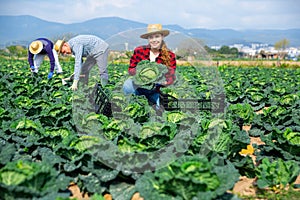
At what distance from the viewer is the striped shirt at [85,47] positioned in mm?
6215

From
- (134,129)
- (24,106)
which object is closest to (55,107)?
(24,106)

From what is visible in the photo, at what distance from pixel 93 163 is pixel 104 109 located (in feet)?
6.74

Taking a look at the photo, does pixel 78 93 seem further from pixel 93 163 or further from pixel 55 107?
pixel 93 163

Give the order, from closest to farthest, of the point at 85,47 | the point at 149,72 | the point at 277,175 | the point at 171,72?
the point at 277,175 → the point at 149,72 → the point at 171,72 → the point at 85,47

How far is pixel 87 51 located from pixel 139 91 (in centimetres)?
166

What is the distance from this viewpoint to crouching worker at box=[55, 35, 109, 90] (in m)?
6.28

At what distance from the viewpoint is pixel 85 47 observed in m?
6.55

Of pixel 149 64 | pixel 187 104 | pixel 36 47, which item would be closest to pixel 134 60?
pixel 149 64

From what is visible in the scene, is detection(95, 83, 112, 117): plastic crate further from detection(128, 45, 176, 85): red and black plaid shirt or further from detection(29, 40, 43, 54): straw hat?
detection(29, 40, 43, 54): straw hat

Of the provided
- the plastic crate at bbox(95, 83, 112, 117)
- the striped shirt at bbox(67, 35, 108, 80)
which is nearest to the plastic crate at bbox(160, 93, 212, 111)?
the plastic crate at bbox(95, 83, 112, 117)

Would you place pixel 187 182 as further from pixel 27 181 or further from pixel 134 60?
pixel 134 60

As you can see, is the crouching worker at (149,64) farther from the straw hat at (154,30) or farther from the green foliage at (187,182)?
the green foliage at (187,182)

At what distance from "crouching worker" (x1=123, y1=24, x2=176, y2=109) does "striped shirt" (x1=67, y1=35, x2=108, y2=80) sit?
1138mm

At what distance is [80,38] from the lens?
6.43 metres
